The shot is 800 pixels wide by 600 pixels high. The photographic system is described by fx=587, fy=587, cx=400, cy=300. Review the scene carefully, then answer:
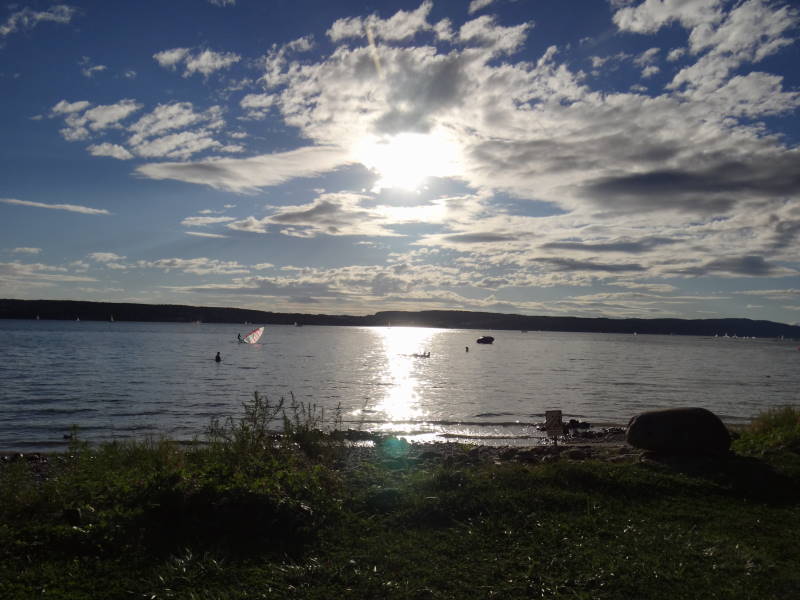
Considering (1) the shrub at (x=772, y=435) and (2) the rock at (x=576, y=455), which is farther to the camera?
(2) the rock at (x=576, y=455)

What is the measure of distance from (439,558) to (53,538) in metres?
4.53

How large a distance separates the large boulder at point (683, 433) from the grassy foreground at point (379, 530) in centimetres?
182

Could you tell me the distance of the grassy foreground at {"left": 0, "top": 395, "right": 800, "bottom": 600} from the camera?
603 centimetres

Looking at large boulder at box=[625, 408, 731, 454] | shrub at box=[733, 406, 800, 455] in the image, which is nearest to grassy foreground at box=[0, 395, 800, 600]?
large boulder at box=[625, 408, 731, 454]

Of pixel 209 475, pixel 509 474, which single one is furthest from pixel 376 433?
pixel 209 475

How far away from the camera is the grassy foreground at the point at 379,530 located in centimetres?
603

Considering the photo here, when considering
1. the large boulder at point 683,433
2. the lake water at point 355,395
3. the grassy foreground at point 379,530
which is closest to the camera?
the grassy foreground at point 379,530

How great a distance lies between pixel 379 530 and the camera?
25.4 feet

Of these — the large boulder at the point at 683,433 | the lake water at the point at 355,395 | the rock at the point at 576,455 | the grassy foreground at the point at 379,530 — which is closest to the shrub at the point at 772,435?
the large boulder at the point at 683,433

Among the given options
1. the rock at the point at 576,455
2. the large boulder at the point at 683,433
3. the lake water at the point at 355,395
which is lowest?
the lake water at the point at 355,395

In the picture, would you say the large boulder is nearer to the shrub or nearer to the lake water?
the shrub

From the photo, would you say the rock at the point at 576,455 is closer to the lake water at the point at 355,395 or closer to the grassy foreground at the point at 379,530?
the grassy foreground at the point at 379,530

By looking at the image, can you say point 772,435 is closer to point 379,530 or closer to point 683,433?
Result: point 683,433

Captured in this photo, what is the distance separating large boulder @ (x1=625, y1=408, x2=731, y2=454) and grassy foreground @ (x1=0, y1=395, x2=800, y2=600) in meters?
1.82
